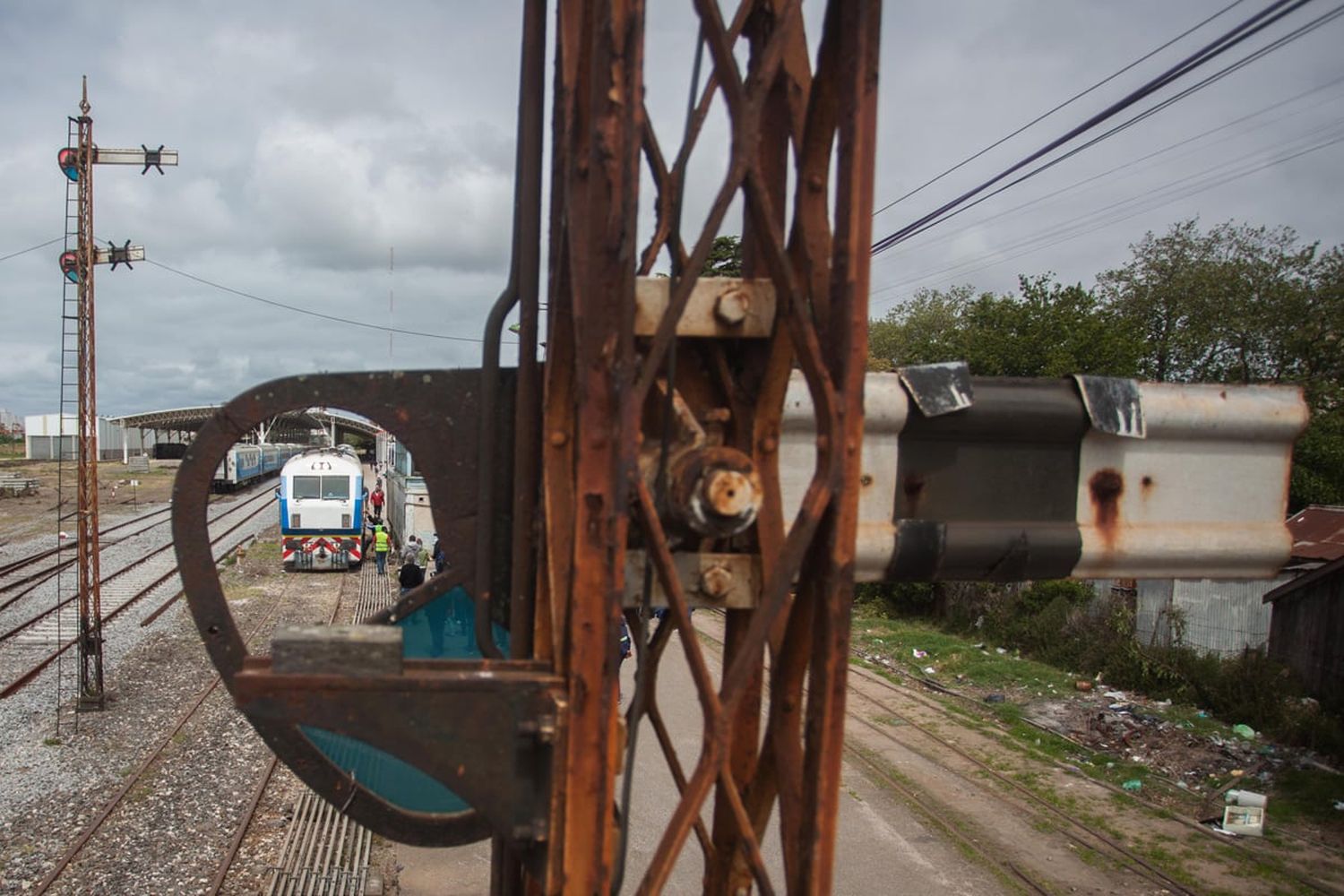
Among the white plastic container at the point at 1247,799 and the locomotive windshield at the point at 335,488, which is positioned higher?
the locomotive windshield at the point at 335,488

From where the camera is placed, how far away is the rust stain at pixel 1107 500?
8.94 ft

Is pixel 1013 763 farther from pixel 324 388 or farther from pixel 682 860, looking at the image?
pixel 324 388

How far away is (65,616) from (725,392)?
18.5 metres

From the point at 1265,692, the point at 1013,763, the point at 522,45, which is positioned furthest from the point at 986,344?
the point at 522,45

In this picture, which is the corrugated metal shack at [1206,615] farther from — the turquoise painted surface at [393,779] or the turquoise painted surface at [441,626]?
the turquoise painted surface at [393,779]

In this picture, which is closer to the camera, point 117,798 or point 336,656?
point 336,656

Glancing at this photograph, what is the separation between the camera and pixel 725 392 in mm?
2357

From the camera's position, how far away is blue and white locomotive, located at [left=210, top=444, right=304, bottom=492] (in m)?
39.6

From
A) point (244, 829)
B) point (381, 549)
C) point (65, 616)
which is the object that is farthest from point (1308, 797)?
point (65, 616)

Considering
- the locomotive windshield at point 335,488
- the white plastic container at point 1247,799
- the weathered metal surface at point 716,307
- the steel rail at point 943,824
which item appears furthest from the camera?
the locomotive windshield at point 335,488

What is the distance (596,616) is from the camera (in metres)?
1.90

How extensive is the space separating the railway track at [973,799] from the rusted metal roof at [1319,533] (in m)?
7.04

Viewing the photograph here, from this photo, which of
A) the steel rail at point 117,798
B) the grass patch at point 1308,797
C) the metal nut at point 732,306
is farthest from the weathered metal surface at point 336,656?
the grass patch at point 1308,797

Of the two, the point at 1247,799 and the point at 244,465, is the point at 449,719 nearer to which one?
the point at 1247,799
